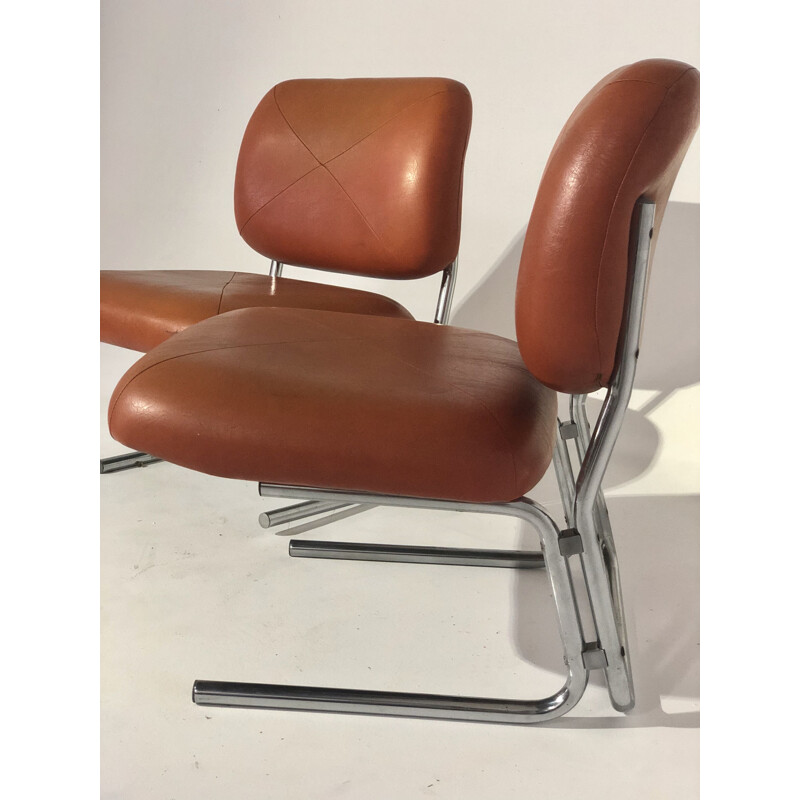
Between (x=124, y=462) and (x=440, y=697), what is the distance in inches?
41.6

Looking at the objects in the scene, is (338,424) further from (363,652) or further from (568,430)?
(568,430)

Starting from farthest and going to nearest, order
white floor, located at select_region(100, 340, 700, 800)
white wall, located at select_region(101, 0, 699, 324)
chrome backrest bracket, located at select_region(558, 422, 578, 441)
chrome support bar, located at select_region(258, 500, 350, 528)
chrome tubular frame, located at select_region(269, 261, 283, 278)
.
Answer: white wall, located at select_region(101, 0, 699, 324)
chrome tubular frame, located at select_region(269, 261, 283, 278)
chrome support bar, located at select_region(258, 500, 350, 528)
chrome backrest bracket, located at select_region(558, 422, 578, 441)
white floor, located at select_region(100, 340, 700, 800)

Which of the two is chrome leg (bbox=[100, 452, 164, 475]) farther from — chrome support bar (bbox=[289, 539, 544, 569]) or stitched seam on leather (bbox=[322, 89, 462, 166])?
stitched seam on leather (bbox=[322, 89, 462, 166])

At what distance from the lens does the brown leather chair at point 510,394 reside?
0.79 m

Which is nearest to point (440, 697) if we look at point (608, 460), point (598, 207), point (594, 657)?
point (594, 657)

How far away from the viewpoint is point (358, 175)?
5.75 feet

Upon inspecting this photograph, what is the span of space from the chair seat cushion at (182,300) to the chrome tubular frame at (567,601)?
2.03 feet

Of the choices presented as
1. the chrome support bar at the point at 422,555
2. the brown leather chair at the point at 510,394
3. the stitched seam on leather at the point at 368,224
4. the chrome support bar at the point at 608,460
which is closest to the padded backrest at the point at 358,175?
the stitched seam on leather at the point at 368,224

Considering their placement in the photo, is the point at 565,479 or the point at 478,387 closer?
the point at 478,387

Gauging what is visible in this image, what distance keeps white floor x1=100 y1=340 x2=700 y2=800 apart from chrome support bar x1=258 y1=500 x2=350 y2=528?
0.02 meters

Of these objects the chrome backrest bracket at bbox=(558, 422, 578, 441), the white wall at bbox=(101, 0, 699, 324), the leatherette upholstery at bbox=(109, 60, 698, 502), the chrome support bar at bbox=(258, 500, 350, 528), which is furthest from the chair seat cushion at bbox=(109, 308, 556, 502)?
the white wall at bbox=(101, 0, 699, 324)

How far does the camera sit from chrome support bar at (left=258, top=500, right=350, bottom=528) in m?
1.54

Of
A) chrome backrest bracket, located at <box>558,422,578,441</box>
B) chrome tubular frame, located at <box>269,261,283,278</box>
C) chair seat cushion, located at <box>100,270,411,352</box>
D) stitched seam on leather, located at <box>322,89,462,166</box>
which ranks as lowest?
chrome backrest bracket, located at <box>558,422,578,441</box>
